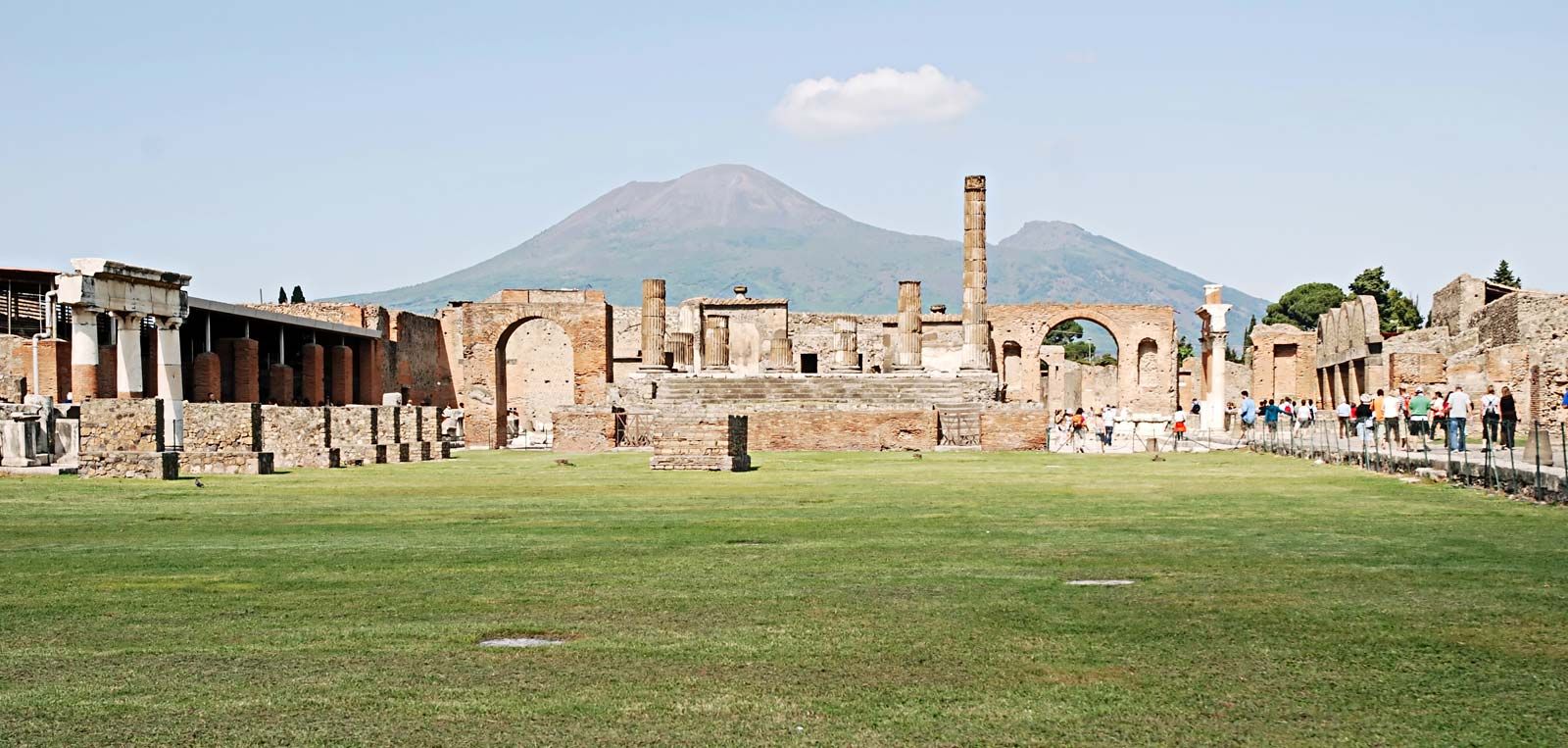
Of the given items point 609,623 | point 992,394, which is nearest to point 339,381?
point 992,394

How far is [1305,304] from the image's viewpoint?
109m

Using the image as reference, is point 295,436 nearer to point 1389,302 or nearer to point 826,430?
point 826,430

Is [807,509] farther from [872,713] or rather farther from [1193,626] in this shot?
[872,713]

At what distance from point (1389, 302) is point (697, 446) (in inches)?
3163

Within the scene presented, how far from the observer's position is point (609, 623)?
7457 millimetres

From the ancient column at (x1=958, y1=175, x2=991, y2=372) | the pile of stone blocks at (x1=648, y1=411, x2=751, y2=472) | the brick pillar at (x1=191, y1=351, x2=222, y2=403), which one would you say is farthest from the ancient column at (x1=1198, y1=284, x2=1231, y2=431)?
the brick pillar at (x1=191, y1=351, x2=222, y2=403)

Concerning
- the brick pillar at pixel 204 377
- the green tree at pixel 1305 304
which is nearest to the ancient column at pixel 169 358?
the brick pillar at pixel 204 377

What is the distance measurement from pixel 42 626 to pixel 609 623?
2.78m

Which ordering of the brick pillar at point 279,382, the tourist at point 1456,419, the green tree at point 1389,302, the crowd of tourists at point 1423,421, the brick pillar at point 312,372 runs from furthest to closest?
the green tree at point 1389,302, the brick pillar at point 312,372, the brick pillar at point 279,382, the tourist at point 1456,419, the crowd of tourists at point 1423,421

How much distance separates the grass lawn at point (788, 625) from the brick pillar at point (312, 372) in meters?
31.1

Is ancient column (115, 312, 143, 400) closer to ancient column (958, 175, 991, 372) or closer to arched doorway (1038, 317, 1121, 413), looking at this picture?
ancient column (958, 175, 991, 372)

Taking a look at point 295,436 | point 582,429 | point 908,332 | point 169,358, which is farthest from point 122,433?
point 908,332

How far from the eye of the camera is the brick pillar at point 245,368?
40.8m

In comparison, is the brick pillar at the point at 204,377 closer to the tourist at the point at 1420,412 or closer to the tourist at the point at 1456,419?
the tourist at the point at 1420,412
